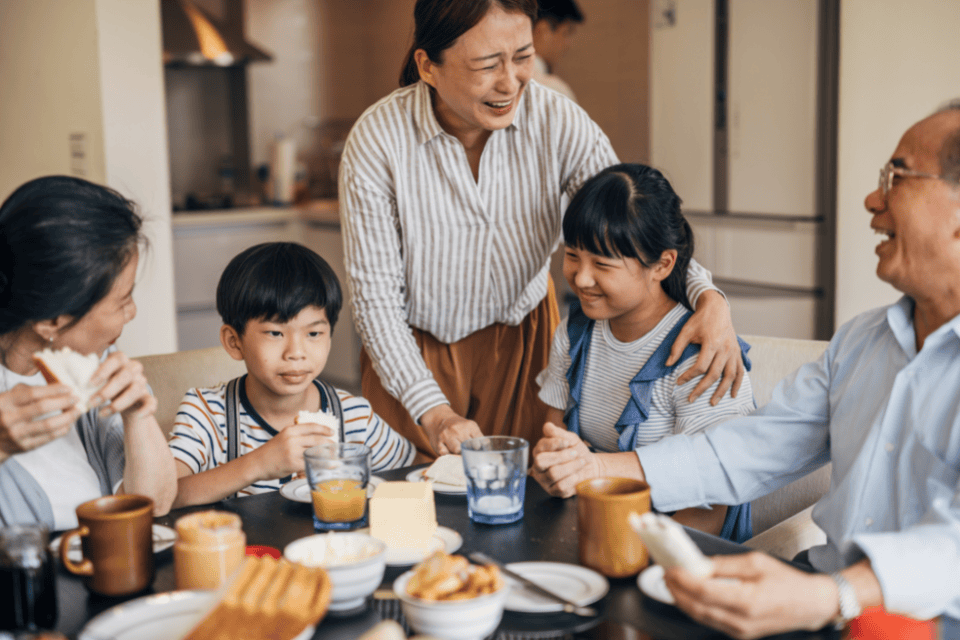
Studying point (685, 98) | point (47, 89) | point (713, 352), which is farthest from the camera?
point (685, 98)

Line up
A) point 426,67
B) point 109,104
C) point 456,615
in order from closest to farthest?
1. point 456,615
2. point 426,67
3. point 109,104

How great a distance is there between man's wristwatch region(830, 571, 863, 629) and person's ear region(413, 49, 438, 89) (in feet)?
4.18

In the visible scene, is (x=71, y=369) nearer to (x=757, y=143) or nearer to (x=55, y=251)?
(x=55, y=251)

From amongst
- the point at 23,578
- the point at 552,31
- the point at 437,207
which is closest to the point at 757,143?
the point at 552,31

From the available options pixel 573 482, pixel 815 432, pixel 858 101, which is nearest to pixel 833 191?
pixel 858 101

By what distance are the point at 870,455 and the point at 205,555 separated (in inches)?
34.6

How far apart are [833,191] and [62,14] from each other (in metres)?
3.02

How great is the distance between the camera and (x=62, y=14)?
340 cm

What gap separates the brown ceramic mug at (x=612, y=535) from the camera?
1.02 m

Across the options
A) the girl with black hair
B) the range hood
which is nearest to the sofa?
A: the girl with black hair

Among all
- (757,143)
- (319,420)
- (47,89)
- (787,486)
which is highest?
(47,89)

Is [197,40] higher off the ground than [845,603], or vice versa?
[197,40]

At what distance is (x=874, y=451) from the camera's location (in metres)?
1.26

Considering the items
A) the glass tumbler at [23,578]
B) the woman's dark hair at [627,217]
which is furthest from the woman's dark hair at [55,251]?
the woman's dark hair at [627,217]
